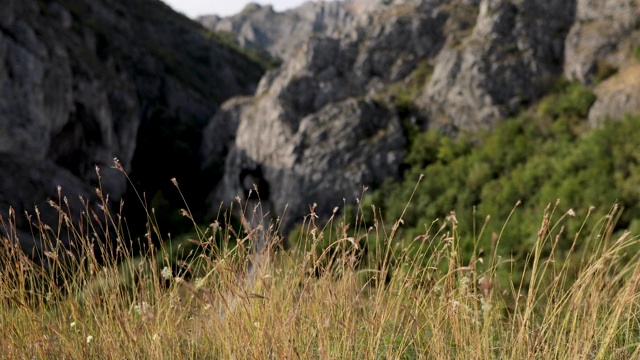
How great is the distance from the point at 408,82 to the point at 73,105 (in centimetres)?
2043

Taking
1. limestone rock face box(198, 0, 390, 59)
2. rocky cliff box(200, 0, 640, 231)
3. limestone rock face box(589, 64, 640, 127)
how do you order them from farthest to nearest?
limestone rock face box(198, 0, 390, 59) → rocky cliff box(200, 0, 640, 231) → limestone rock face box(589, 64, 640, 127)

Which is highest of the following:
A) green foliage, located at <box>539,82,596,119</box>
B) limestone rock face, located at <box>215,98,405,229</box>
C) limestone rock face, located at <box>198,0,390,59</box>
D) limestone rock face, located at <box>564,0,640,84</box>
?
limestone rock face, located at <box>198,0,390,59</box>

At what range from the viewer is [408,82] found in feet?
104

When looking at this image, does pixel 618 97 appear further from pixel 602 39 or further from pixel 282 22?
pixel 282 22

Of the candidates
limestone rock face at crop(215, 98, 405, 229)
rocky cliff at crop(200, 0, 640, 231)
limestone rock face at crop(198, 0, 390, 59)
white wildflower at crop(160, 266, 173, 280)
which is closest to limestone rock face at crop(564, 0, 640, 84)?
rocky cliff at crop(200, 0, 640, 231)

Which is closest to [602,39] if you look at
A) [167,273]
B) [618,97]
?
[618,97]

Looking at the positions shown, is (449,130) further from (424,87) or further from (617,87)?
(617,87)

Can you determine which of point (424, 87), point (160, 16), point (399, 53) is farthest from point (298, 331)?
point (160, 16)

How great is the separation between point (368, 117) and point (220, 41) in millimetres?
52682

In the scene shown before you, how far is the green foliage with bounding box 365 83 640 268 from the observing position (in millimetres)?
18484

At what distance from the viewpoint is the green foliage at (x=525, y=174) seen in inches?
728

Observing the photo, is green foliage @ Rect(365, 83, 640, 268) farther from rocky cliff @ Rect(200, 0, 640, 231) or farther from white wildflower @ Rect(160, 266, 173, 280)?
white wildflower @ Rect(160, 266, 173, 280)

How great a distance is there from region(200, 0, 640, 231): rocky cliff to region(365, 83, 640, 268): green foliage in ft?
4.43

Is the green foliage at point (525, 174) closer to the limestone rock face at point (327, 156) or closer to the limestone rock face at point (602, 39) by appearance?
the limestone rock face at point (602, 39)
